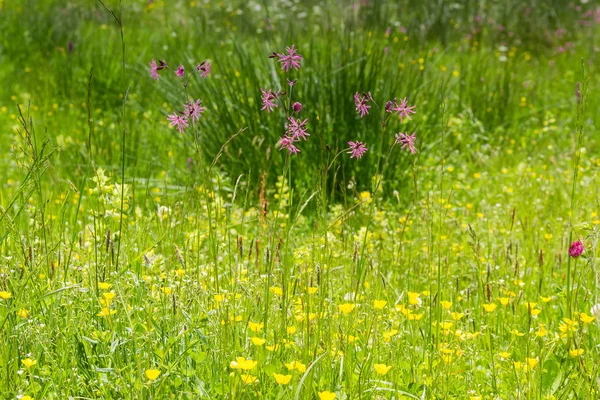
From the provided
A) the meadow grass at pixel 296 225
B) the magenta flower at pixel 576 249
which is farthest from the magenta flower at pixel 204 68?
the magenta flower at pixel 576 249

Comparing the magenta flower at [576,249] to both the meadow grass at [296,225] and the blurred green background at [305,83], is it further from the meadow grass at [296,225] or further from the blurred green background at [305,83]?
the blurred green background at [305,83]

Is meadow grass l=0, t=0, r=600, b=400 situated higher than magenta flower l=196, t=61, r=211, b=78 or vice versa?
magenta flower l=196, t=61, r=211, b=78

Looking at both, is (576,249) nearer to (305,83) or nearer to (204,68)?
(204,68)

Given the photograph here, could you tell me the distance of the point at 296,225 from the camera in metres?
3.61

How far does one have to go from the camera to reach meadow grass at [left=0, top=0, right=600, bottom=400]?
1.83m

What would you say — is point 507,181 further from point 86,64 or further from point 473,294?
point 86,64

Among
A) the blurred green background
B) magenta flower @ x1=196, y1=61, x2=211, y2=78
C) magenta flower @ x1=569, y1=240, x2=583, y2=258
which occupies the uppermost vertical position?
magenta flower @ x1=196, y1=61, x2=211, y2=78

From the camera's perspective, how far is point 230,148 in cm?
410

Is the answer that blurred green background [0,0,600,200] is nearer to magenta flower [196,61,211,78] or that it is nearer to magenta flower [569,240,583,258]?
magenta flower [196,61,211,78]

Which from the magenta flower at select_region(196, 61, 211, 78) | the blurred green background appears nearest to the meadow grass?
the blurred green background

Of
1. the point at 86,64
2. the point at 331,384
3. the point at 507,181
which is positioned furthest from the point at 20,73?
the point at 331,384

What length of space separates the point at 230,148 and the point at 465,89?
2.49 meters

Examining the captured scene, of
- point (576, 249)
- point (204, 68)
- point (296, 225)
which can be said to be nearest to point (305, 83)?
point (296, 225)

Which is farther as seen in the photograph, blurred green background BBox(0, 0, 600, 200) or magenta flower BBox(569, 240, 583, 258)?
blurred green background BBox(0, 0, 600, 200)
